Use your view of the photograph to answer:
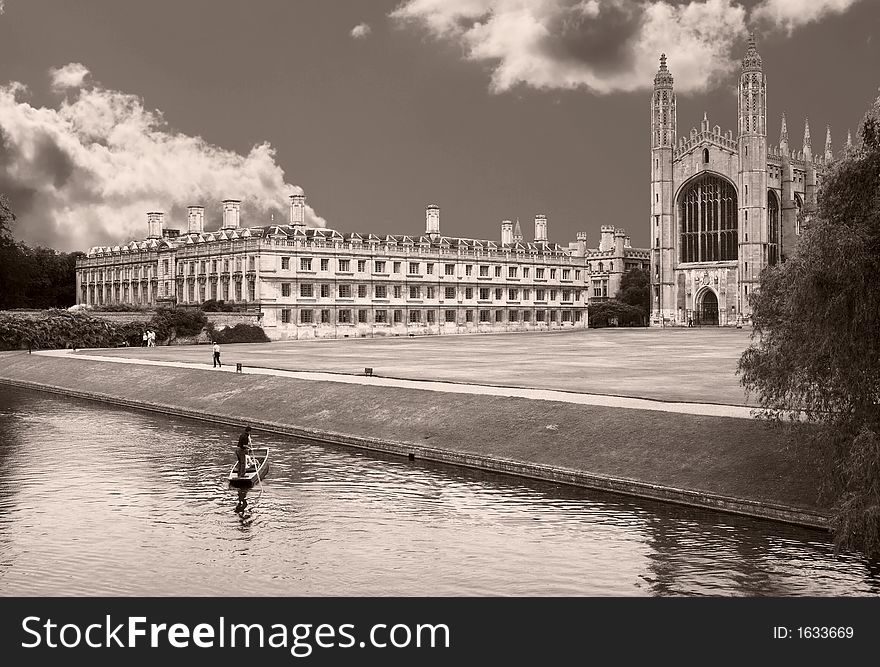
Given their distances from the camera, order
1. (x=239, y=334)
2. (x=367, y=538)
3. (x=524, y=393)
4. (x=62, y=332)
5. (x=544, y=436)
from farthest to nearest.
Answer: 1. (x=239, y=334)
2. (x=62, y=332)
3. (x=524, y=393)
4. (x=544, y=436)
5. (x=367, y=538)

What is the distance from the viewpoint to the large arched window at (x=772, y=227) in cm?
13188

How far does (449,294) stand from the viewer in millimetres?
116750

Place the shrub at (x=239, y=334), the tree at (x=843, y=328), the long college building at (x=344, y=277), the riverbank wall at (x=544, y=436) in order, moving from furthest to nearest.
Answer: the long college building at (x=344, y=277) < the shrub at (x=239, y=334) < the riverbank wall at (x=544, y=436) < the tree at (x=843, y=328)

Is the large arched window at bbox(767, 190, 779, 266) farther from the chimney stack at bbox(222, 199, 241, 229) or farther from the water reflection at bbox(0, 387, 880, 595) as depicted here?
the water reflection at bbox(0, 387, 880, 595)

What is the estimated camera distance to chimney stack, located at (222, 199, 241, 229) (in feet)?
370

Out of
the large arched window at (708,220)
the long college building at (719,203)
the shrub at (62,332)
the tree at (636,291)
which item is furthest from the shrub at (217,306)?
the tree at (636,291)

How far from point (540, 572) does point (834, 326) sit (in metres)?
7.89

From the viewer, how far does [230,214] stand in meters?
113

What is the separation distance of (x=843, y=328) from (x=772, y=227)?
12084cm

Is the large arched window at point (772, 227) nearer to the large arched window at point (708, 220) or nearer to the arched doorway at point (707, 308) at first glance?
the large arched window at point (708, 220)

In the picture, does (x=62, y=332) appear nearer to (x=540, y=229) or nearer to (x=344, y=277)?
(x=344, y=277)

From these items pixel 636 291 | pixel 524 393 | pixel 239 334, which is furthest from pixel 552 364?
pixel 636 291

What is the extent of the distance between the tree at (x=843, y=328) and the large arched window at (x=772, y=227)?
115771 millimetres
